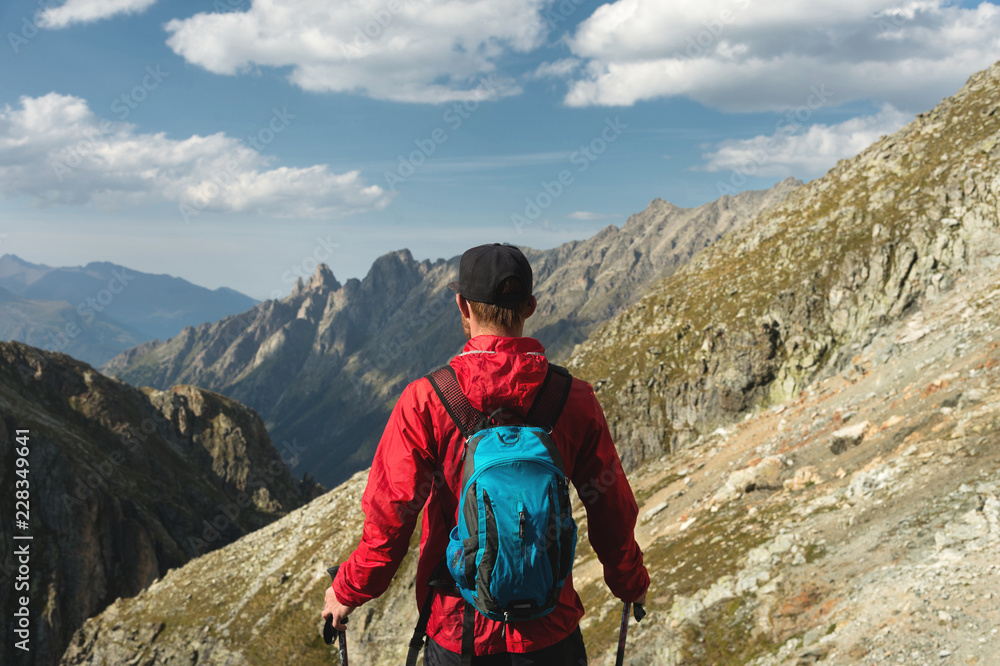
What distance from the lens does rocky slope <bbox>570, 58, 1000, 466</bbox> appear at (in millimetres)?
28594

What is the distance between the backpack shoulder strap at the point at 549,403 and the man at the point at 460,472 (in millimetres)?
69

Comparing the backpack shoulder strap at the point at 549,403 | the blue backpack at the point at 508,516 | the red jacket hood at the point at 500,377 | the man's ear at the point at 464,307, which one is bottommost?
the blue backpack at the point at 508,516

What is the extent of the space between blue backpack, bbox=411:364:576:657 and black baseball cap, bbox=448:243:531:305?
2.18 feet

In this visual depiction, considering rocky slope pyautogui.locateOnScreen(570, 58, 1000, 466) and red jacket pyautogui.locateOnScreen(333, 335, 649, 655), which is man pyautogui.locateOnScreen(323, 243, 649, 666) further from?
rocky slope pyautogui.locateOnScreen(570, 58, 1000, 466)

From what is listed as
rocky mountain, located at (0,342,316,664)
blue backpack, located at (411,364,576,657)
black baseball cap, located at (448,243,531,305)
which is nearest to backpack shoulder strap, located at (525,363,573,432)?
blue backpack, located at (411,364,576,657)

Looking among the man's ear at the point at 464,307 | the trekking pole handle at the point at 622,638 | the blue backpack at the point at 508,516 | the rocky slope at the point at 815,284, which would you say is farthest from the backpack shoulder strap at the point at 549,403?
the rocky slope at the point at 815,284

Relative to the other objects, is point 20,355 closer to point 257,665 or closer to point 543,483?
point 257,665

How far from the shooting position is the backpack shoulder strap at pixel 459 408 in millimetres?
3908

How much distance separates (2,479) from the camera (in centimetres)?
7106

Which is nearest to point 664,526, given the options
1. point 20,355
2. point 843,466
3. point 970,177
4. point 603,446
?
point 843,466

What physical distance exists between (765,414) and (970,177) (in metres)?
17.5

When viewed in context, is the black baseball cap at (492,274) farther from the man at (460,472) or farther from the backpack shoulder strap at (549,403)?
the backpack shoulder strap at (549,403)

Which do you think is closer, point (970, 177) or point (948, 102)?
point (970, 177)

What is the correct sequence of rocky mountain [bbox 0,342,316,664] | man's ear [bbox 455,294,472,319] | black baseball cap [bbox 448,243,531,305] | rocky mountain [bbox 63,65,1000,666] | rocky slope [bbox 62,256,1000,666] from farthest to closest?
1. rocky mountain [bbox 0,342,316,664]
2. rocky mountain [bbox 63,65,1000,666]
3. rocky slope [bbox 62,256,1000,666]
4. man's ear [bbox 455,294,472,319]
5. black baseball cap [bbox 448,243,531,305]
